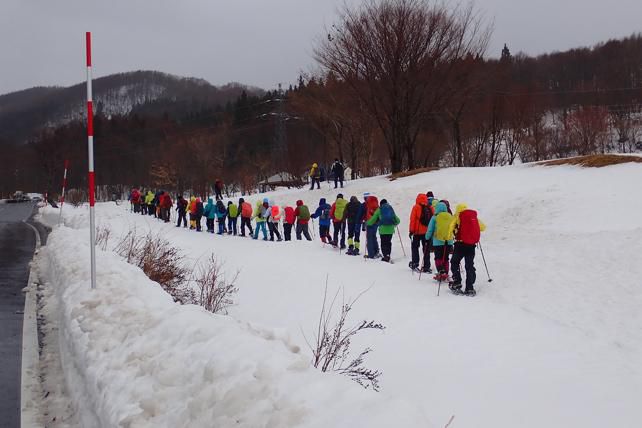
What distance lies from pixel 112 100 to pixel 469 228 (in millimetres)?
199867

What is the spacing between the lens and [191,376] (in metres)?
3.38

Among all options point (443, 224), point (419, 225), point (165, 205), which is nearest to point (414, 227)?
point (419, 225)

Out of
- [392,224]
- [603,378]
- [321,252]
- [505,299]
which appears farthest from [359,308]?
[321,252]

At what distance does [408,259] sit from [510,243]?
122 inches

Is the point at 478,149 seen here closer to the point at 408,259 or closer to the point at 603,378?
the point at 408,259

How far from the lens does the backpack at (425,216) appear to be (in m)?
12.0

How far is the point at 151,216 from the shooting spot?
3172 centimetres

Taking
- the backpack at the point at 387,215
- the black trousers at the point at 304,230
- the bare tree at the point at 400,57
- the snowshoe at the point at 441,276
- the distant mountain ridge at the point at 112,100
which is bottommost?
the snowshoe at the point at 441,276

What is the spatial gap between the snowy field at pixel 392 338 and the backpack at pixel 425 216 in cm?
136

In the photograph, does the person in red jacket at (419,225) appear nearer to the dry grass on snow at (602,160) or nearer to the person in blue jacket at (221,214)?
the dry grass on snow at (602,160)

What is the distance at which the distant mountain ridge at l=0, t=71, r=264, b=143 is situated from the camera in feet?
462

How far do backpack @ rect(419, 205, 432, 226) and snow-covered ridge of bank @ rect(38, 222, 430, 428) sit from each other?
303 inches

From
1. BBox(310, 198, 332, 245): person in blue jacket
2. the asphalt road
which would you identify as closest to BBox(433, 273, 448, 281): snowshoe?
BBox(310, 198, 332, 245): person in blue jacket

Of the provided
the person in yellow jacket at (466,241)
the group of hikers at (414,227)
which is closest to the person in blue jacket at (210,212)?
the group of hikers at (414,227)
